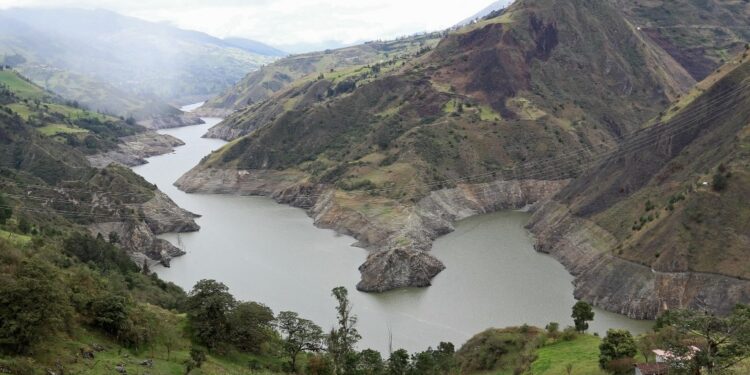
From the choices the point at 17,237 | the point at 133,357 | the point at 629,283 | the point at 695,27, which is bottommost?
the point at 133,357

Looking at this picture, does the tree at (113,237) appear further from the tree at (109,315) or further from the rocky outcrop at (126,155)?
the rocky outcrop at (126,155)

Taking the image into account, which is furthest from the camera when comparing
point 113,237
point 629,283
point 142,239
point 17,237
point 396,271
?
point 142,239

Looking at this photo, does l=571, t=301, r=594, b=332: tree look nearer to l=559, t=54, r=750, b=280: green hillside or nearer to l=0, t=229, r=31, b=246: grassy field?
l=559, t=54, r=750, b=280: green hillside

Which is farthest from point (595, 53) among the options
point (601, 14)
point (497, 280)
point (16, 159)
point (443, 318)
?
point (16, 159)

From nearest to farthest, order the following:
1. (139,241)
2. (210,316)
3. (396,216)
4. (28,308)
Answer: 1. (28,308)
2. (210,316)
3. (139,241)
4. (396,216)

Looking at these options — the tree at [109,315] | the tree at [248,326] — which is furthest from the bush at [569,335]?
the tree at [109,315]

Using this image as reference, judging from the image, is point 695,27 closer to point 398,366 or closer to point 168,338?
point 398,366

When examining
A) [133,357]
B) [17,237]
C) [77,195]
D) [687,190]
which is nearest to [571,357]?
[133,357]
